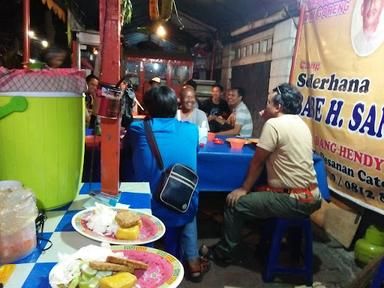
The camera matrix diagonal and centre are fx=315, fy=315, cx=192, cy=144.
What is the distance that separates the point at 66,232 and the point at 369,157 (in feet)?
10.9

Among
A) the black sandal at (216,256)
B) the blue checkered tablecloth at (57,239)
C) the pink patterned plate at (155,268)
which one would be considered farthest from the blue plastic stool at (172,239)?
the pink patterned plate at (155,268)

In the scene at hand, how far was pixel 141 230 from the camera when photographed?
1.27m

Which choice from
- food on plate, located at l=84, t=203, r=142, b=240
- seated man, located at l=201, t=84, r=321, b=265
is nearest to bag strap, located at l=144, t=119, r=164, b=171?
seated man, located at l=201, t=84, r=321, b=265

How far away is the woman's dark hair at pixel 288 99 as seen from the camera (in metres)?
3.15

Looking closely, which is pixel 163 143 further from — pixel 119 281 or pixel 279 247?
pixel 119 281

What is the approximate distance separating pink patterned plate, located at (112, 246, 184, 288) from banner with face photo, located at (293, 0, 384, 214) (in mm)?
3102

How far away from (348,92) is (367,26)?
762 mm

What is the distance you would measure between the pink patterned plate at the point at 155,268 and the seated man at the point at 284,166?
2.16 m

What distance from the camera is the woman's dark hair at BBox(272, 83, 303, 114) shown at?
10.3 ft

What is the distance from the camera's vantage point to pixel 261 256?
3.62 metres

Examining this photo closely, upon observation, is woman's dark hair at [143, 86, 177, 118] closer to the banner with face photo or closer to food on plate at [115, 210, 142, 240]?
food on plate at [115, 210, 142, 240]

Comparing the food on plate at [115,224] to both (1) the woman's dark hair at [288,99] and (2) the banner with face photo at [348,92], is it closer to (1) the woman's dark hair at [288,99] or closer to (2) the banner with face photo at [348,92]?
(1) the woman's dark hair at [288,99]

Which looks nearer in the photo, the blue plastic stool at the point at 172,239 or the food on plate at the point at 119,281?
the food on plate at the point at 119,281

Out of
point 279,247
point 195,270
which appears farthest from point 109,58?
point 279,247
